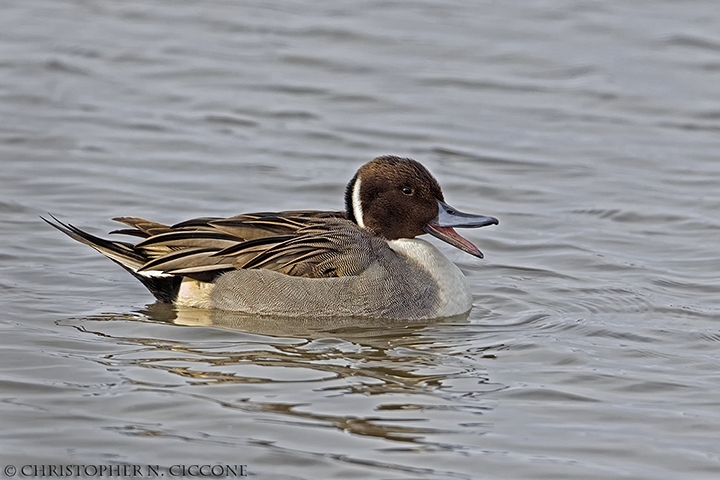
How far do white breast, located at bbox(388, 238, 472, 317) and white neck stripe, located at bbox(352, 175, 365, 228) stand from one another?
0.84 ft

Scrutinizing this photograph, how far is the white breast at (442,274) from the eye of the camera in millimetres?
9016

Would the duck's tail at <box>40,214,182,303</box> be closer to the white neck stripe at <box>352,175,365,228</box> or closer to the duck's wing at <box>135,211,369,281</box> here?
the duck's wing at <box>135,211,369,281</box>

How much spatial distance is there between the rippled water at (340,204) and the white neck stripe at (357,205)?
0.90 metres

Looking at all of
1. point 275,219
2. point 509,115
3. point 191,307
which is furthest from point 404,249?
point 509,115

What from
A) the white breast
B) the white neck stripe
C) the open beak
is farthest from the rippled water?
the white neck stripe

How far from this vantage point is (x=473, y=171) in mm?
12523

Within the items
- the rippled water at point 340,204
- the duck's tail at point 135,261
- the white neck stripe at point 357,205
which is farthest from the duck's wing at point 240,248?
the rippled water at point 340,204

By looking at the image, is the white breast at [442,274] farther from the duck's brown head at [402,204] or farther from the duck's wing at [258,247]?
the duck's wing at [258,247]

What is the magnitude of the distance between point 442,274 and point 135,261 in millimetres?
2069

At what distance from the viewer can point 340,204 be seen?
1195 centimetres

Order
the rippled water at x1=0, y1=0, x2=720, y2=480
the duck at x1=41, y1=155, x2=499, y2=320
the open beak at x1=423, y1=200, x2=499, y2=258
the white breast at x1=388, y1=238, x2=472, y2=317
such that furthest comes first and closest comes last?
the open beak at x1=423, y1=200, x2=499, y2=258 < the white breast at x1=388, y1=238, x2=472, y2=317 < the duck at x1=41, y1=155, x2=499, y2=320 < the rippled water at x1=0, y1=0, x2=720, y2=480

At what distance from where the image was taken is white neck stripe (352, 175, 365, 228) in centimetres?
928

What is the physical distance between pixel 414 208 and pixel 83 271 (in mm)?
2514

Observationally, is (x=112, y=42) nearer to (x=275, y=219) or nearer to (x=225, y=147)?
(x=225, y=147)
